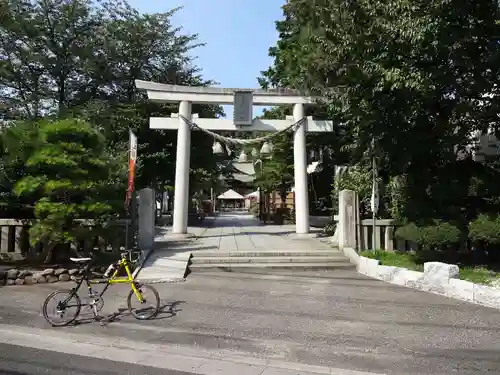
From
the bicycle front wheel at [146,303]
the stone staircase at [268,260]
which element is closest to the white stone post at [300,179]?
the stone staircase at [268,260]

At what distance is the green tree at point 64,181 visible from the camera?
31.1ft

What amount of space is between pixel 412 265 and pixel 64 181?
26.6ft

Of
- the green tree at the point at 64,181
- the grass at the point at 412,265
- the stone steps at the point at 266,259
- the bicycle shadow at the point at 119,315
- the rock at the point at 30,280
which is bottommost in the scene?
the bicycle shadow at the point at 119,315

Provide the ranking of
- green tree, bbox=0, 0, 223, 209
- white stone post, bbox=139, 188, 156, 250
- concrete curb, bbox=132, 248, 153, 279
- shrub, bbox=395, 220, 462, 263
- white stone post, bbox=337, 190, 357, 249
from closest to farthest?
1. shrub, bbox=395, 220, 462, 263
2. concrete curb, bbox=132, 248, 153, 279
3. white stone post, bbox=337, 190, 357, 249
4. white stone post, bbox=139, 188, 156, 250
5. green tree, bbox=0, 0, 223, 209

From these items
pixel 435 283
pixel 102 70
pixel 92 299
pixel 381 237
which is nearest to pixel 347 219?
pixel 381 237

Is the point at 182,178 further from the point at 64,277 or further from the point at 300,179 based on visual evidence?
the point at 64,277

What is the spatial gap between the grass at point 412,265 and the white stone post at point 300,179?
4851 millimetres

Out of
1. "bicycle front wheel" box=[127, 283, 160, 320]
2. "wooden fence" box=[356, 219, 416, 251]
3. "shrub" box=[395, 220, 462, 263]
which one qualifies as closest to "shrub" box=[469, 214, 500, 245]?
"shrub" box=[395, 220, 462, 263]

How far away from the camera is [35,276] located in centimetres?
958

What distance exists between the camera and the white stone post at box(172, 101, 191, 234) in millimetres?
16062

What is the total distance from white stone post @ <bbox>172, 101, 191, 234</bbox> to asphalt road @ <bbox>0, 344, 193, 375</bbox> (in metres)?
10.8

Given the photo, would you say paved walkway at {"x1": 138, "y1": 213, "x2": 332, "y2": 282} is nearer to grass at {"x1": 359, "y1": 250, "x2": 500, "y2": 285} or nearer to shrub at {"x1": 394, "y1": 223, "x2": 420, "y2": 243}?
grass at {"x1": 359, "y1": 250, "x2": 500, "y2": 285}

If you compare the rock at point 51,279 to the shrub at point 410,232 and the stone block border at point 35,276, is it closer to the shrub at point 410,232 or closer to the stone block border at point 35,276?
the stone block border at point 35,276

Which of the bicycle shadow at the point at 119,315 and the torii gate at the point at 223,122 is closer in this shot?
the bicycle shadow at the point at 119,315
